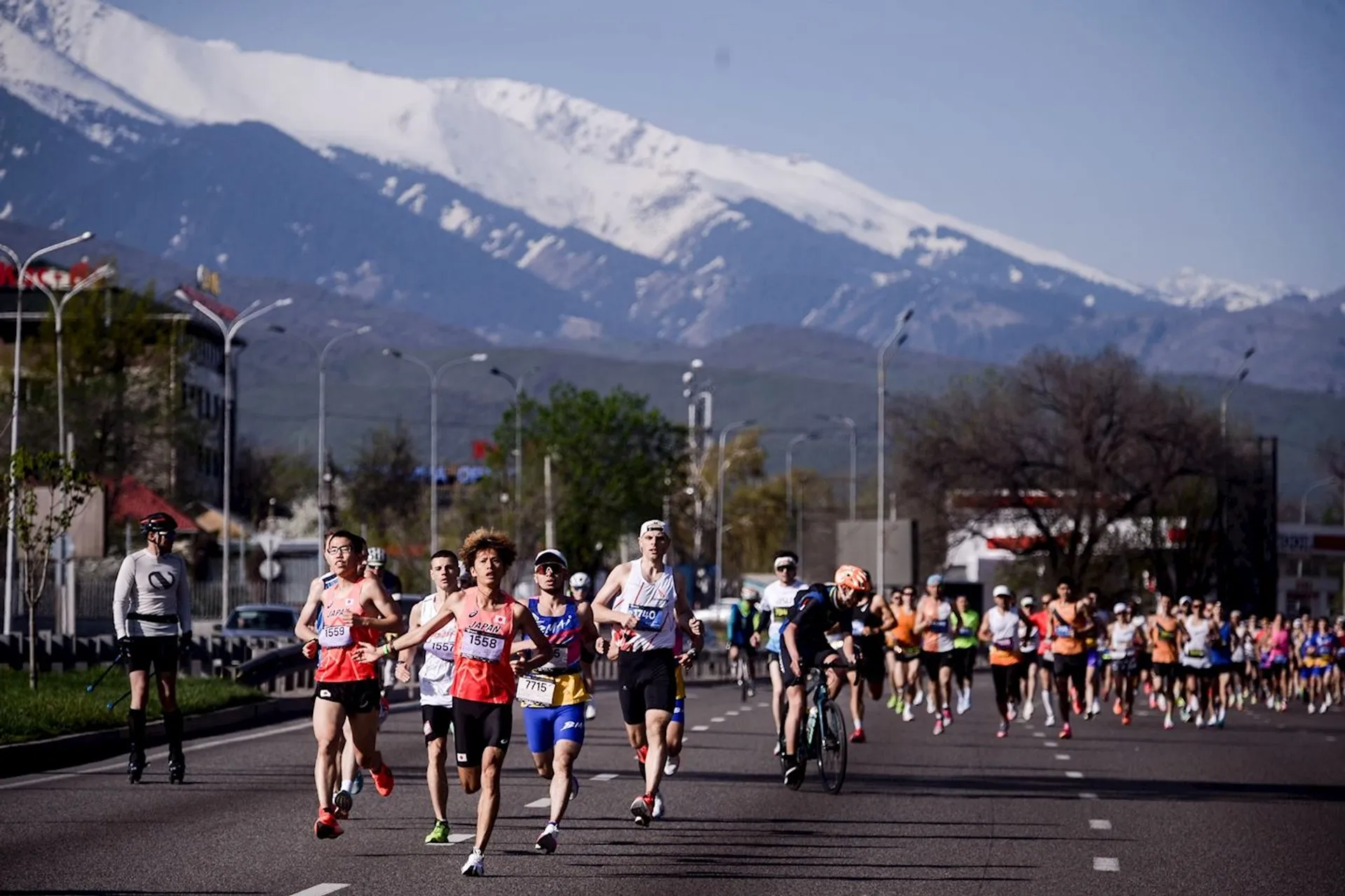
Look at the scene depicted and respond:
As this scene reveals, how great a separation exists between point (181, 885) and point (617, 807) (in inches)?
196

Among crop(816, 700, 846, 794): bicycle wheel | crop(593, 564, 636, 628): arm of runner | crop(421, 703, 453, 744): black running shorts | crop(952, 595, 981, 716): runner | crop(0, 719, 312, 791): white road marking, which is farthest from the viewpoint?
crop(952, 595, 981, 716): runner

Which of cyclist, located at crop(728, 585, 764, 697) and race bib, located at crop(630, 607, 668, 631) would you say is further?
cyclist, located at crop(728, 585, 764, 697)

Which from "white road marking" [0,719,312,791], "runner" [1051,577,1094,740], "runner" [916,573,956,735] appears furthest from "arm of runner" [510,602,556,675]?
"runner" [916,573,956,735]

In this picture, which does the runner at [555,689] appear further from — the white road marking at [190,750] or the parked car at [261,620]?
the parked car at [261,620]

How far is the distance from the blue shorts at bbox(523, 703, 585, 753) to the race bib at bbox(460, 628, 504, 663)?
1.90ft

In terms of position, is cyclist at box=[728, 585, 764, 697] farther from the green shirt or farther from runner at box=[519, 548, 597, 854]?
runner at box=[519, 548, 597, 854]

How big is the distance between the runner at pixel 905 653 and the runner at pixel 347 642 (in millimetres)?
15550

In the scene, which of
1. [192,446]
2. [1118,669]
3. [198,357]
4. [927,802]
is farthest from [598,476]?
[927,802]

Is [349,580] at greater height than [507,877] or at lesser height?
greater

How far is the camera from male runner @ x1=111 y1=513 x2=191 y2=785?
16.6 m

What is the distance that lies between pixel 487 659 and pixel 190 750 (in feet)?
31.1

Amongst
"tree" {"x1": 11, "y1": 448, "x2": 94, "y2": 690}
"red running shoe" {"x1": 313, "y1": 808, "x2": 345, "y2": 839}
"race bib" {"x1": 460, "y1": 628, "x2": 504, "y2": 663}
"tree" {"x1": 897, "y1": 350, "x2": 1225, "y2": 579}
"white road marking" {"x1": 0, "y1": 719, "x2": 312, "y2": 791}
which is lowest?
"white road marking" {"x1": 0, "y1": 719, "x2": 312, "y2": 791}

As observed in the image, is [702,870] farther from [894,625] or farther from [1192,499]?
[1192,499]

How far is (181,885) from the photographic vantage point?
11172mm
